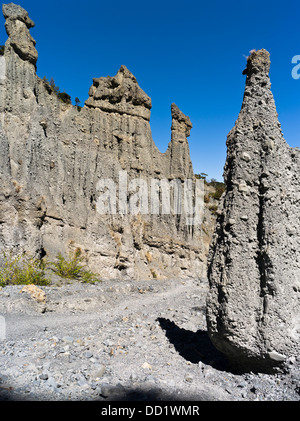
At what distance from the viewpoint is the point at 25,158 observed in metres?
12.0

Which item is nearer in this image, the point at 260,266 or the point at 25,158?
the point at 260,266

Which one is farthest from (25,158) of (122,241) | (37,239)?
(122,241)

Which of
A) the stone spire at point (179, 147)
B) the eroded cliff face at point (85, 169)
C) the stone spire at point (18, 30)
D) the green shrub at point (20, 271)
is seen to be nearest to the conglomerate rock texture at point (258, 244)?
the green shrub at point (20, 271)

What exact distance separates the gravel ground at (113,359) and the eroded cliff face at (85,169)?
5.02 metres

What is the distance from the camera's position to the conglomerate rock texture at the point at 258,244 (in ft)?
12.1

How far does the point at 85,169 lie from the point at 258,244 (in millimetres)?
11841

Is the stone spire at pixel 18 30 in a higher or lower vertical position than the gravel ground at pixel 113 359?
higher

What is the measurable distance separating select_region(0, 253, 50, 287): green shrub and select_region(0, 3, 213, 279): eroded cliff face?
54 centimetres

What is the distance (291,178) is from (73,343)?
4.43 m

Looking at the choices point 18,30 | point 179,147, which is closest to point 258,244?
point 18,30

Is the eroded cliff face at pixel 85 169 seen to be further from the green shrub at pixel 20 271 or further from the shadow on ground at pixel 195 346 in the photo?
the shadow on ground at pixel 195 346

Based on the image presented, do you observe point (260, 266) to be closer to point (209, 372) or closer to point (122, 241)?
point (209, 372)

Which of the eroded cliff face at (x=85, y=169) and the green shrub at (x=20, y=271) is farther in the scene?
the eroded cliff face at (x=85, y=169)

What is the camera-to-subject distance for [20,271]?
955 cm
